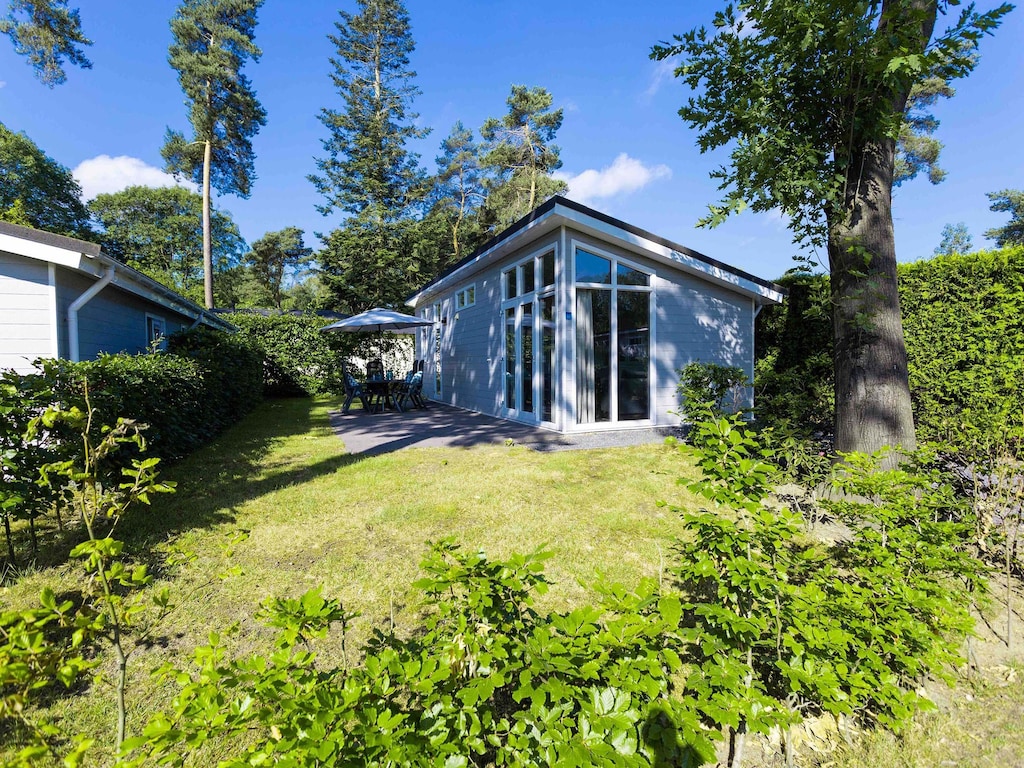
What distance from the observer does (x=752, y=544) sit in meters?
1.83

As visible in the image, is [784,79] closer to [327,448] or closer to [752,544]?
[752,544]

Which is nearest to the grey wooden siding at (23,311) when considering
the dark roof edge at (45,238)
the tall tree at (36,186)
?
the dark roof edge at (45,238)

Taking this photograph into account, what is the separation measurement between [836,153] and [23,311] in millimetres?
9783

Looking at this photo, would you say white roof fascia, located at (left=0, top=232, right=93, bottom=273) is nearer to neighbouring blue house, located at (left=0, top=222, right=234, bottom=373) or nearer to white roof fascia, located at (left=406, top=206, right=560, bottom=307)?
neighbouring blue house, located at (left=0, top=222, right=234, bottom=373)

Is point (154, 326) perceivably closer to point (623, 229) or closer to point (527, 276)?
point (527, 276)

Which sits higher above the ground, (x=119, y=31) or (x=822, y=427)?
(x=119, y=31)

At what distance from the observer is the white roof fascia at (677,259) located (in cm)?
743

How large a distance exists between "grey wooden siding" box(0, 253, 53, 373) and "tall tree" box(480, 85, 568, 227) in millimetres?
19737

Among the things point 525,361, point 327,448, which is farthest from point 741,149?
point 327,448

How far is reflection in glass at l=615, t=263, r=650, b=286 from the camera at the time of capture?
27.2ft

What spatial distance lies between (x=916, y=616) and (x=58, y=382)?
5194 mm

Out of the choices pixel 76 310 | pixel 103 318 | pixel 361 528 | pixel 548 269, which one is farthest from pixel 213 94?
pixel 361 528

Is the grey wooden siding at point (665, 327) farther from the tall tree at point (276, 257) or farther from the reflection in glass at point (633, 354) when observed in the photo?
the tall tree at point (276, 257)

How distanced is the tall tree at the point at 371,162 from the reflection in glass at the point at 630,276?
18.1 metres
